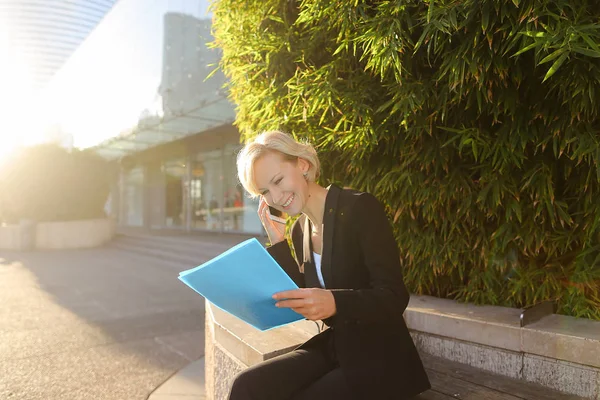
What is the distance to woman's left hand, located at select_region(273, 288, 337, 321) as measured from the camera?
147 cm

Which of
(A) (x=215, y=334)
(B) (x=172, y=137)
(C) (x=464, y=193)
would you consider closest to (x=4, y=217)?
(B) (x=172, y=137)

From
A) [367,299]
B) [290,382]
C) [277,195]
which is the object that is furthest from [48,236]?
[367,299]

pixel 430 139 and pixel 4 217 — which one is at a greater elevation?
pixel 430 139

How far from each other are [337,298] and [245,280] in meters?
0.34

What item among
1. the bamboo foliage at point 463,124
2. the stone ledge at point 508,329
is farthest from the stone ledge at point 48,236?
the stone ledge at point 508,329

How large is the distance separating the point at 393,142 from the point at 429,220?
50cm

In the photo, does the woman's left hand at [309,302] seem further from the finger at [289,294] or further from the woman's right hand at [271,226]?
the woman's right hand at [271,226]

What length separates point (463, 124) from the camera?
7.60 feet

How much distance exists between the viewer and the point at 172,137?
1741 centimetres

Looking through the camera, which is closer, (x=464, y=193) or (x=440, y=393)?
(x=440, y=393)

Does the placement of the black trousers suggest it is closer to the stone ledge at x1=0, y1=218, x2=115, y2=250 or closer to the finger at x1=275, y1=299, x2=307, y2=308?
the finger at x1=275, y1=299, x2=307, y2=308

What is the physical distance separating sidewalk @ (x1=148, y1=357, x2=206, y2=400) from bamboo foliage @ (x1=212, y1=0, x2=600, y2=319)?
1.90 metres

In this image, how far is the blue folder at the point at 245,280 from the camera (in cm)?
137

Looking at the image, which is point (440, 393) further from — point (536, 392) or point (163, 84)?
point (163, 84)
